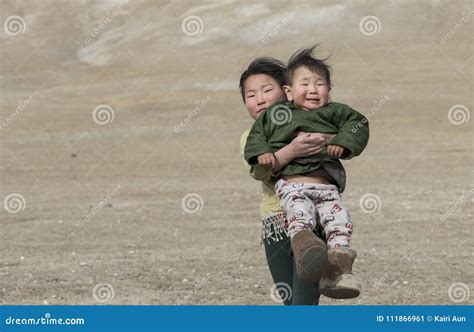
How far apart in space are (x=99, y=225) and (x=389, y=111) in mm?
15169

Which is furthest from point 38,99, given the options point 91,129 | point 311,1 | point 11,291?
point 11,291

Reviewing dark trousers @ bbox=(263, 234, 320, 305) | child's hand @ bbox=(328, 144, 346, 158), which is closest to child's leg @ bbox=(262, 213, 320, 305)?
dark trousers @ bbox=(263, 234, 320, 305)

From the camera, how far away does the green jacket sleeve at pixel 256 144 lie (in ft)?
17.3


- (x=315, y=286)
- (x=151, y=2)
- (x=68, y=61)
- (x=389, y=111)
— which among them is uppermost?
(x=151, y=2)

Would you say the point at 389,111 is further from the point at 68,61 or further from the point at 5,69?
the point at 5,69

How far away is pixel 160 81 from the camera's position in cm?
3666
